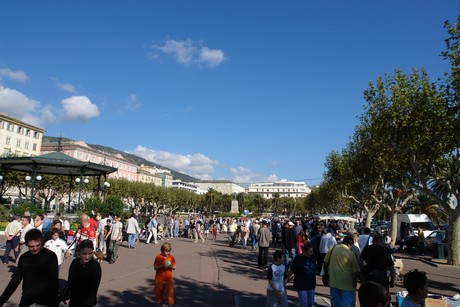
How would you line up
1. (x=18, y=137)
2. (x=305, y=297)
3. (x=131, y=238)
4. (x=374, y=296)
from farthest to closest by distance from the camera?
(x=18, y=137) < (x=131, y=238) < (x=305, y=297) < (x=374, y=296)

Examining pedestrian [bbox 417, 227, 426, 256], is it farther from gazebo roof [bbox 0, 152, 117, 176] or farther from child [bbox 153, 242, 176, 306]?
gazebo roof [bbox 0, 152, 117, 176]

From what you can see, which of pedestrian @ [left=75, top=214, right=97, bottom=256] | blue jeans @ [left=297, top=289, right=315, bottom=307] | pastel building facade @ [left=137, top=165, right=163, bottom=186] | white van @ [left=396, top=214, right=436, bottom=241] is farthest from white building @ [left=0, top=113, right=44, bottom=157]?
blue jeans @ [left=297, top=289, right=315, bottom=307]

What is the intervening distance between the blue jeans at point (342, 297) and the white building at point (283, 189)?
17088cm

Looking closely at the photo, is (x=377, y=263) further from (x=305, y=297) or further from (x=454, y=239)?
(x=454, y=239)

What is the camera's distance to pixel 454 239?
50.1 ft

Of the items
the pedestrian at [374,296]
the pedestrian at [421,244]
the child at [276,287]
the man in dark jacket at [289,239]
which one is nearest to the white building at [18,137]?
the man in dark jacket at [289,239]

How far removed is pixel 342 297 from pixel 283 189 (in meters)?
180

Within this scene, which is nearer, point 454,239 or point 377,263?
point 377,263

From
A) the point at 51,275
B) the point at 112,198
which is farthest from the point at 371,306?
the point at 112,198

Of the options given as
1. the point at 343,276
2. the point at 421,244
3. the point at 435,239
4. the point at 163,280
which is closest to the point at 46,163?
the point at 163,280

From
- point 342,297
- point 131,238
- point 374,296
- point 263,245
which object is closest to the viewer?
point 374,296

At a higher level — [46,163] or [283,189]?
[283,189]

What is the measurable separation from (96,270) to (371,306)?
9.59 ft

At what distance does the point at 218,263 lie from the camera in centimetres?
1309
